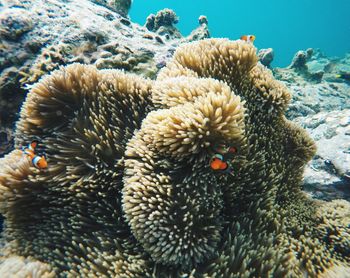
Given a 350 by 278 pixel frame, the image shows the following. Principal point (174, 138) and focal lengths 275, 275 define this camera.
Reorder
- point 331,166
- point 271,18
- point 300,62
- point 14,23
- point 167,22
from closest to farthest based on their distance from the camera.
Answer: point 331,166 < point 14,23 < point 167,22 < point 300,62 < point 271,18

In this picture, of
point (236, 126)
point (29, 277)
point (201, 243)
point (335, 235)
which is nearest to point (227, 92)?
point (236, 126)

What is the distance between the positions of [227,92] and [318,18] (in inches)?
5551

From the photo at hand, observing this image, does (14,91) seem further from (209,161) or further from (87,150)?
(209,161)

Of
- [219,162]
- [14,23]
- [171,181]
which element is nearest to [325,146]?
[219,162]

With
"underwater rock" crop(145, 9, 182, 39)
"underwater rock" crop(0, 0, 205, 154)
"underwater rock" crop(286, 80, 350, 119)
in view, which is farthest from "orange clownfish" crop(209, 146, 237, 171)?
"underwater rock" crop(145, 9, 182, 39)

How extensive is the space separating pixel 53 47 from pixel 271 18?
470ft

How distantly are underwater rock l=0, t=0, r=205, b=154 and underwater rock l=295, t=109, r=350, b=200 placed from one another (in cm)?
268

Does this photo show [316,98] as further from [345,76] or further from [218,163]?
[218,163]

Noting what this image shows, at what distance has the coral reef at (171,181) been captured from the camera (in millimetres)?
2150

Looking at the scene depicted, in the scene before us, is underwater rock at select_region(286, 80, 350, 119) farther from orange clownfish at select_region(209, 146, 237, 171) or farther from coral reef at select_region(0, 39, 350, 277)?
orange clownfish at select_region(209, 146, 237, 171)

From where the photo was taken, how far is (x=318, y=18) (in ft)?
388

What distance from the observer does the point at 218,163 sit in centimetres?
212

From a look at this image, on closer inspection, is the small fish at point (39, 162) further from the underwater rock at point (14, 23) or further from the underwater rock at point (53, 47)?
the underwater rock at point (14, 23)

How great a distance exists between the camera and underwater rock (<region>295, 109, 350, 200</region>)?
368cm
